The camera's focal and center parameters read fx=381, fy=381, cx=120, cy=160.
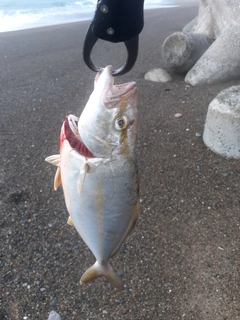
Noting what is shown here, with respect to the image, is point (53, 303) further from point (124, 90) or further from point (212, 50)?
point (212, 50)

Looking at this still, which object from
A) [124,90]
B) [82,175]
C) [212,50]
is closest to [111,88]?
[124,90]

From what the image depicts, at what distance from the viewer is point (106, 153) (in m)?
1.56

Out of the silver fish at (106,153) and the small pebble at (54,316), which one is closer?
the silver fish at (106,153)

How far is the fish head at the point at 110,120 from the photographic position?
1533 millimetres

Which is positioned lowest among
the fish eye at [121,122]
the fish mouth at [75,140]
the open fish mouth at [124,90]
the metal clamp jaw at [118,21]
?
the fish mouth at [75,140]

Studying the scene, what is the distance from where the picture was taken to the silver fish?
1.54 m

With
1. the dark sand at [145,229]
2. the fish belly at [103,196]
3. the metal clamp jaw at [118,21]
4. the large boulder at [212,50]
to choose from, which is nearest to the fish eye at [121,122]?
the fish belly at [103,196]

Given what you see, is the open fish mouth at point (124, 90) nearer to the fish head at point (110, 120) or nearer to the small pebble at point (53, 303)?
the fish head at point (110, 120)

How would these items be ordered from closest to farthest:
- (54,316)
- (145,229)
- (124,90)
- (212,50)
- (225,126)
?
(124,90), (54,316), (145,229), (225,126), (212,50)

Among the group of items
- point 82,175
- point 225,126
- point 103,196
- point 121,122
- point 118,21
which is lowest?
point 225,126

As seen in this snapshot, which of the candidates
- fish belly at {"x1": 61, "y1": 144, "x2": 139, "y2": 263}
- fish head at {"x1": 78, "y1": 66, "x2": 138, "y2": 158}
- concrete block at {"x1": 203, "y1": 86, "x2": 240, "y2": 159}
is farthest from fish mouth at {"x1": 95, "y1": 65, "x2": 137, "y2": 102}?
concrete block at {"x1": 203, "y1": 86, "x2": 240, "y2": 159}

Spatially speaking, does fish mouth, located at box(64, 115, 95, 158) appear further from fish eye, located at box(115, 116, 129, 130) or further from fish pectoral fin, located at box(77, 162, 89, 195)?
fish eye, located at box(115, 116, 129, 130)

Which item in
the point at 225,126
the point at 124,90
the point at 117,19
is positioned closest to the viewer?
the point at 117,19

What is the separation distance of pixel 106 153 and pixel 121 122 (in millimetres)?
141
